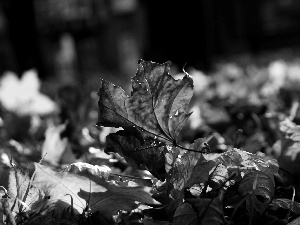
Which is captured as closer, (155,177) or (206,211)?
(206,211)

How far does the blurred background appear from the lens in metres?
10.1

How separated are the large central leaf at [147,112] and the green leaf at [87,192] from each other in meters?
0.11

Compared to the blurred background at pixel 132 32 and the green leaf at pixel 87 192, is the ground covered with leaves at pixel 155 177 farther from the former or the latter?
the blurred background at pixel 132 32

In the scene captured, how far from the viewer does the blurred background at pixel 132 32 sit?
33.0 feet

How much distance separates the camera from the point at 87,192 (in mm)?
822

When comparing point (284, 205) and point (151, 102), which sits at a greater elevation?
point (151, 102)

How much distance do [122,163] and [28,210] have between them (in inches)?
19.0

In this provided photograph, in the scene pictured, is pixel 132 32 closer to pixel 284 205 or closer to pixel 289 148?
pixel 289 148

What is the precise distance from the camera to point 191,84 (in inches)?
36.4

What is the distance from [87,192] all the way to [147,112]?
0.64ft

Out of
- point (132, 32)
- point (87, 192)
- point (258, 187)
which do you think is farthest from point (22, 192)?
point (132, 32)

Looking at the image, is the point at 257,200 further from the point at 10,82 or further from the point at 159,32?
the point at 159,32

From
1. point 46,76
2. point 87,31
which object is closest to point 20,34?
point 46,76

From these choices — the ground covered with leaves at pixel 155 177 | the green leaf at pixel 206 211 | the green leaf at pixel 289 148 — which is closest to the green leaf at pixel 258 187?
the ground covered with leaves at pixel 155 177
